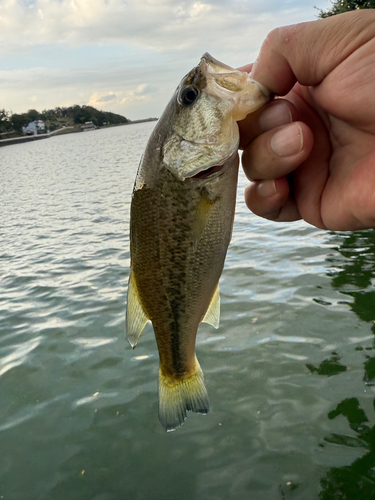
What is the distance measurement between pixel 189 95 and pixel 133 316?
1.47 metres

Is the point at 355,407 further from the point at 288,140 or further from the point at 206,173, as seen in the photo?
the point at 206,173

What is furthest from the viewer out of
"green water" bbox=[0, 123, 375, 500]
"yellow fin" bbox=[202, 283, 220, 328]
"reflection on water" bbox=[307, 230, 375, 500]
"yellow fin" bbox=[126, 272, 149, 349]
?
"green water" bbox=[0, 123, 375, 500]

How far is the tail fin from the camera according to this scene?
301 centimetres

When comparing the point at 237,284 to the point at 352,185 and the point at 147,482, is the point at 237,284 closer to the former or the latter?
the point at 147,482

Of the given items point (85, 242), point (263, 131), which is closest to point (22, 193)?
point (85, 242)

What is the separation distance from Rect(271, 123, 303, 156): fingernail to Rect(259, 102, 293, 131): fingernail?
0.22 ft

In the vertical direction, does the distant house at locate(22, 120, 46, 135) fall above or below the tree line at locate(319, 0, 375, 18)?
above

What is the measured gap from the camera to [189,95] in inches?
98.9

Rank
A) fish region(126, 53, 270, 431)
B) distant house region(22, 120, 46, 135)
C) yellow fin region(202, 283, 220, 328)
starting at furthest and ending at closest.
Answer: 1. distant house region(22, 120, 46, 135)
2. yellow fin region(202, 283, 220, 328)
3. fish region(126, 53, 270, 431)

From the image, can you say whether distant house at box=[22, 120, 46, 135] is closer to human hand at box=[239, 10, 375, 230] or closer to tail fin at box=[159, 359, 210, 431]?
human hand at box=[239, 10, 375, 230]

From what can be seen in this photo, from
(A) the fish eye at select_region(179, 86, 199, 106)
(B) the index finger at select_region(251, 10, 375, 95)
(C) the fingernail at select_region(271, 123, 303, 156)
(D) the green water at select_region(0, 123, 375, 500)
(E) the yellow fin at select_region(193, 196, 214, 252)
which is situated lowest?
(D) the green water at select_region(0, 123, 375, 500)

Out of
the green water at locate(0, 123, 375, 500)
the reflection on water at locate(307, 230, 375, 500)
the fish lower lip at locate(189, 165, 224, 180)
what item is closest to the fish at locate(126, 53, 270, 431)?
the fish lower lip at locate(189, 165, 224, 180)

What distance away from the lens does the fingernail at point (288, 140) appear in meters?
2.59

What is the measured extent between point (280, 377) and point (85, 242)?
981 centimetres
